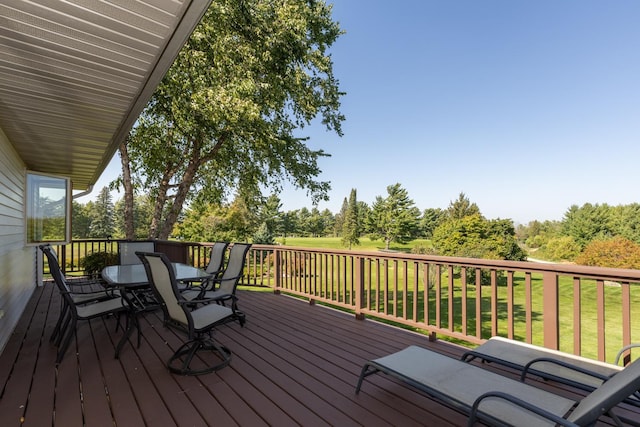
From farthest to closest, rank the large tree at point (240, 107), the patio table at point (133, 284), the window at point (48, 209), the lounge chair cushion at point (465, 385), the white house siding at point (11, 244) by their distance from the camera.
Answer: the large tree at point (240, 107) < the window at point (48, 209) < the white house siding at point (11, 244) < the patio table at point (133, 284) < the lounge chair cushion at point (465, 385)

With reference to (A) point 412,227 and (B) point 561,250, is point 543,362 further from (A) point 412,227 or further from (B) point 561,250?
(A) point 412,227

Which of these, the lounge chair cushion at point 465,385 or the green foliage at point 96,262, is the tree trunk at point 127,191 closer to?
the green foliage at point 96,262

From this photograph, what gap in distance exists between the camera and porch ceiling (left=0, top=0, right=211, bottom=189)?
166 centimetres

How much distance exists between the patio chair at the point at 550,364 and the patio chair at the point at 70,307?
348 cm

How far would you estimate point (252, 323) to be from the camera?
4.00 metres

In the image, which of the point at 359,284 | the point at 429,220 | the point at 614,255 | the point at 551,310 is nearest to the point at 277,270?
the point at 359,284

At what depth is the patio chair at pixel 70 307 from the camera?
2.90 metres

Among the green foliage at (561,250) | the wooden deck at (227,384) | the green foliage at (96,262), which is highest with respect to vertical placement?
the green foliage at (96,262)

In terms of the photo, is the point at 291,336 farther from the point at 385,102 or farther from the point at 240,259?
the point at 385,102

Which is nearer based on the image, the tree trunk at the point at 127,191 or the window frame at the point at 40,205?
the window frame at the point at 40,205

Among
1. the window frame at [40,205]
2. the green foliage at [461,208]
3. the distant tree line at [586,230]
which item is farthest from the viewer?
the green foliage at [461,208]

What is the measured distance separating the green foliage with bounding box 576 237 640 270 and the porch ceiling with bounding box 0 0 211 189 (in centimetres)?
1819

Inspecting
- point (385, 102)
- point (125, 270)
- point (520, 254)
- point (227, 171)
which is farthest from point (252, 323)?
point (520, 254)

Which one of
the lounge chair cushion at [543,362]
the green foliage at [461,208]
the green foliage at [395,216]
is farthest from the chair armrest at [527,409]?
the green foliage at [461,208]
